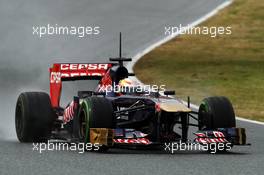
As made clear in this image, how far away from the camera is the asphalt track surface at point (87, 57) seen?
416 inches

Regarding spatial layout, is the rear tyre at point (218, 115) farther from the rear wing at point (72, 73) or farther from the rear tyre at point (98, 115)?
the rear wing at point (72, 73)

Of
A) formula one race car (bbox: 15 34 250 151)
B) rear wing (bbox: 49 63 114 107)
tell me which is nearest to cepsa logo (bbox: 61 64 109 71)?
rear wing (bbox: 49 63 114 107)

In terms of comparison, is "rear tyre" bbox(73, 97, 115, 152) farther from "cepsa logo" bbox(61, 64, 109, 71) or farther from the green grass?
the green grass

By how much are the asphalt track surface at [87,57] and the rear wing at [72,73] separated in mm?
1006

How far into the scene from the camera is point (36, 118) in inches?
521

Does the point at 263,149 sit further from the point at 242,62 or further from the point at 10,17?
the point at 10,17

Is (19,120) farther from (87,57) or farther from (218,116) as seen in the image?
(87,57)

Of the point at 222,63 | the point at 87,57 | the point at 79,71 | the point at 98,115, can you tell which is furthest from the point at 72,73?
the point at 222,63

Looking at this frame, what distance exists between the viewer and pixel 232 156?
38.9ft

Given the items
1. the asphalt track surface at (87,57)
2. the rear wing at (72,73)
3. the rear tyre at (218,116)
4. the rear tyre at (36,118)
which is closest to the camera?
the asphalt track surface at (87,57)

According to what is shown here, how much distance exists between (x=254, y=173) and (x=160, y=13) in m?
21.6

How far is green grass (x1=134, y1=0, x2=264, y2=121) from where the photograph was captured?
2019 centimetres

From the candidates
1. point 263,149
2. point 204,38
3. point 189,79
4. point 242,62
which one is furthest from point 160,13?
point 263,149

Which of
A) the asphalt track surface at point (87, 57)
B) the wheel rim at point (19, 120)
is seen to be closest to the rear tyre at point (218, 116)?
the asphalt track surface at point (87, 57)
